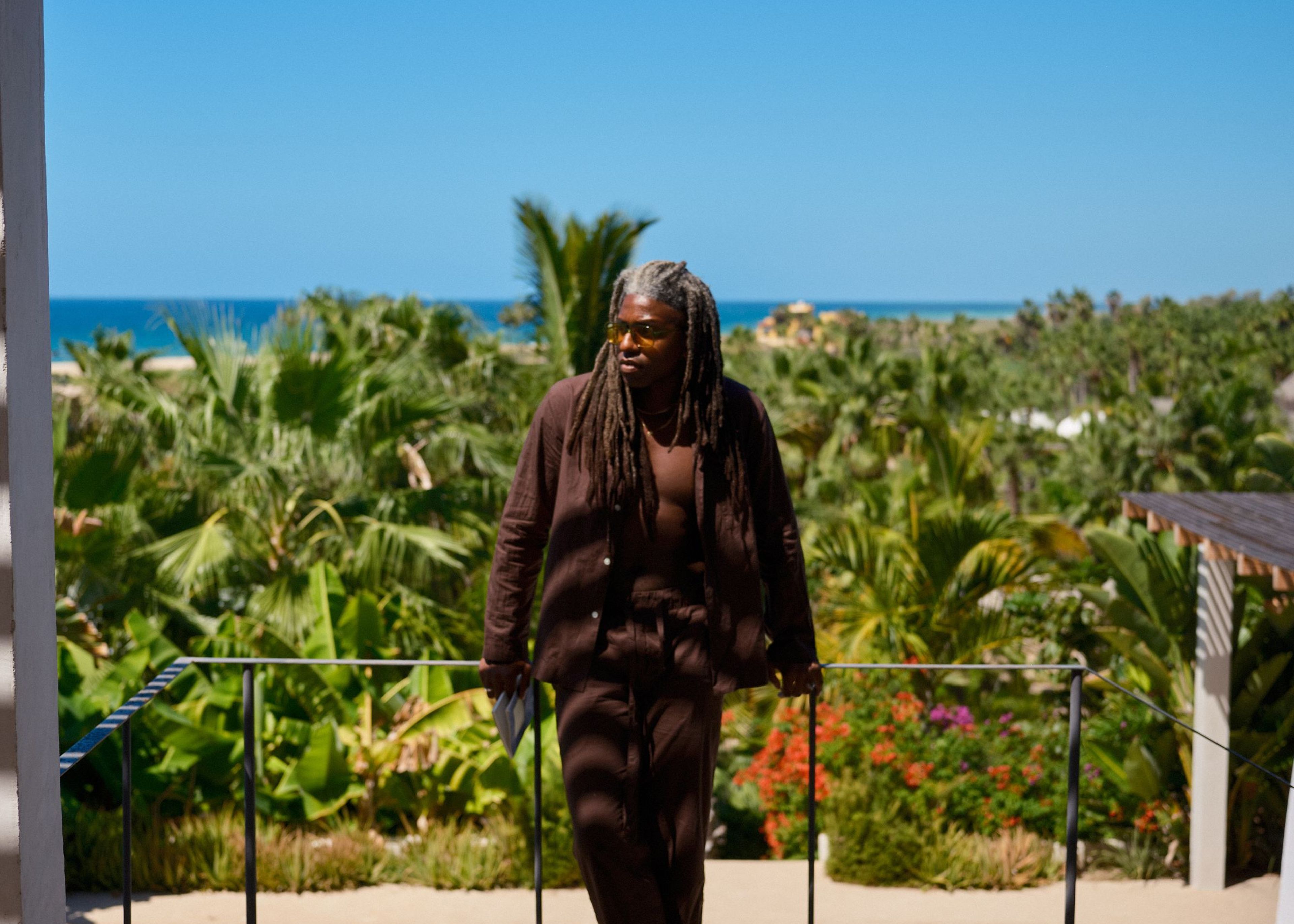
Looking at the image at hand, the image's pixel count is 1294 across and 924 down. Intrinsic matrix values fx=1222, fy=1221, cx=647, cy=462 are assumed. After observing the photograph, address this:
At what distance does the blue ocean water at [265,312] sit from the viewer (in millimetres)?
92538

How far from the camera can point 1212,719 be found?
998cm

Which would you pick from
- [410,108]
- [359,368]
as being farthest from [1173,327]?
[410,108]

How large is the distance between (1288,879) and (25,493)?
279cm

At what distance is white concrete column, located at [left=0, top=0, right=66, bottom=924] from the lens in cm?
146

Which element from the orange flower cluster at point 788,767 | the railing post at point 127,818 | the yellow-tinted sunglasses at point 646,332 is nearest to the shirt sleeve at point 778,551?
the yellow-tinted sunglasses at point 646,332

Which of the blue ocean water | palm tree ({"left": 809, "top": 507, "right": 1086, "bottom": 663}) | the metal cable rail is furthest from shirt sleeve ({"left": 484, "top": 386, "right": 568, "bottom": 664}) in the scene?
the blue ocean water

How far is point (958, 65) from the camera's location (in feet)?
264

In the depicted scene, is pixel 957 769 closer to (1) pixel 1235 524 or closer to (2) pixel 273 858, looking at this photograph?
(1) pixel 1235 524

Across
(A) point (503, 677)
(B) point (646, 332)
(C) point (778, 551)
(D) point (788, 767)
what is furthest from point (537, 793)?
→ (D) point (788, 767)

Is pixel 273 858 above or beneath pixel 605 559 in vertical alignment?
beneath

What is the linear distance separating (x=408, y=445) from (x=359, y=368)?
7.30ft

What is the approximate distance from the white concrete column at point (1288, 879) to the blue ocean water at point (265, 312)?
186ft

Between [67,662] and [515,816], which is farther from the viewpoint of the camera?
[515,816]

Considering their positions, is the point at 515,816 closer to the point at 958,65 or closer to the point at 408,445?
the point at 408,445
